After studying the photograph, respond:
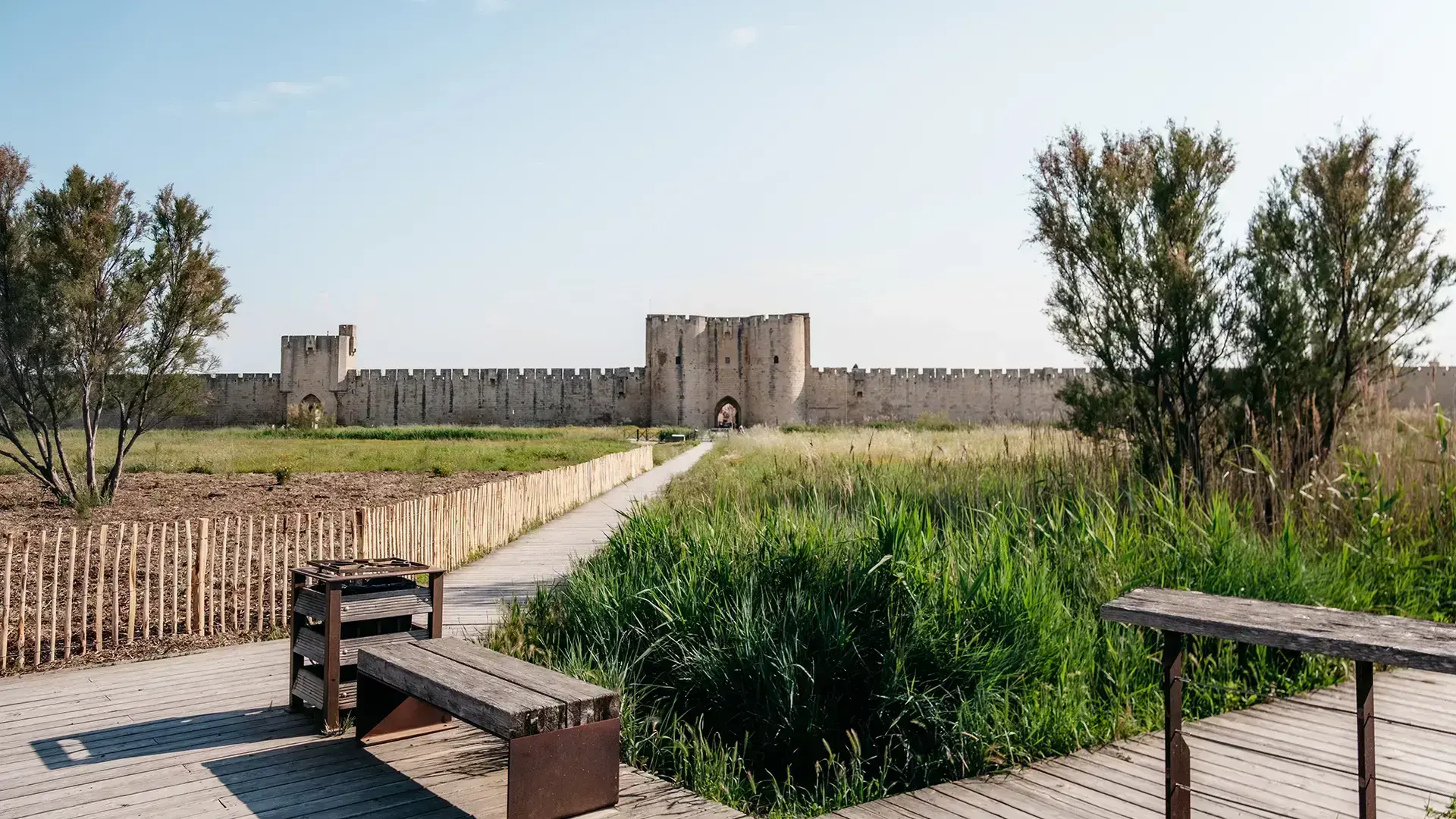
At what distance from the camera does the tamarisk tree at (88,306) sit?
11.2 metres

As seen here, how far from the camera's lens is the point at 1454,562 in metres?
5.20

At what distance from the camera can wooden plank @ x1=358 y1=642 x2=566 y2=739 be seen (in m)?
2.71

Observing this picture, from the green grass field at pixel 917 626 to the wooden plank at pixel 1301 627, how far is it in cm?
102

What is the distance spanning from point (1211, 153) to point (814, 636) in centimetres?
645

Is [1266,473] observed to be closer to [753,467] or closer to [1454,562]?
[1454,562]

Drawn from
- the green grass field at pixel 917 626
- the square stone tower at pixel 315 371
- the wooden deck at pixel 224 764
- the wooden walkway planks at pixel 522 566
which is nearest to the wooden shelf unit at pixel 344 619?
the wooden deck at pixel 224 764

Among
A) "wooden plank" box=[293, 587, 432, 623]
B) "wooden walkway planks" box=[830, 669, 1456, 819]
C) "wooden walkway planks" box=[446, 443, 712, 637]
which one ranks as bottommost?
"wooden walkway planks" box=[446, 443, 712, 637]

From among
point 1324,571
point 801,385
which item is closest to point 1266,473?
point 1324,571

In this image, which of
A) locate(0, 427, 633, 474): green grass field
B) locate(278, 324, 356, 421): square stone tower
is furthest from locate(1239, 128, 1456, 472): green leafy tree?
locate(278, 324, 356, 421): square stone tower

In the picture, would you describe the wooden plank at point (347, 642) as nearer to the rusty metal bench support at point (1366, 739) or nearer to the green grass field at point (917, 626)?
the green grass field at point (917, 626)

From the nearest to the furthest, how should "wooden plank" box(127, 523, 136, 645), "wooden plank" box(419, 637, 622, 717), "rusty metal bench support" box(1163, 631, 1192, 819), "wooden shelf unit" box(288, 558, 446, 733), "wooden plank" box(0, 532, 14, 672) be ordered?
"rusty metal bench support" box(1163, 631, 1192, 819), "wooden plank" box(419, 637, 622, 717), "wooden shelf unit" box(288, 558, 446, 733), "wooden plank" box(0, 532, 14, 672), "wooden plank" box(127, 523, 136, 645)

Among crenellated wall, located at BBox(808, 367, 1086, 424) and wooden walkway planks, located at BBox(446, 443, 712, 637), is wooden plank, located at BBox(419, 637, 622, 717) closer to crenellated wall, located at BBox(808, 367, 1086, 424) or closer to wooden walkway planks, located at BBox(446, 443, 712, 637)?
wooden walkway planks, located at BBox(446, 443, 712, 637)

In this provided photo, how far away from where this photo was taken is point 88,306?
11156mm

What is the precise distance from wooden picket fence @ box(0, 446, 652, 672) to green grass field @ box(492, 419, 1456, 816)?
1.82m
